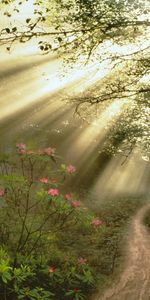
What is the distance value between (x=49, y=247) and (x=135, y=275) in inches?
87.7

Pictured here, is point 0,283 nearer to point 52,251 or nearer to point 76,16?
point 52,251

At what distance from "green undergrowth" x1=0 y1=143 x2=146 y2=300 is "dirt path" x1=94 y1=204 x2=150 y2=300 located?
0.81 feet

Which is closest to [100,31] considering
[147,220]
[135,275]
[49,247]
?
[49,247]

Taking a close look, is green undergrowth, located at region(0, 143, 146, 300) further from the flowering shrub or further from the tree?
the tree

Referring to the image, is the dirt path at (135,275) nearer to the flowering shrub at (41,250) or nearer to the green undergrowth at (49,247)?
the green undergrowth at (49,247)

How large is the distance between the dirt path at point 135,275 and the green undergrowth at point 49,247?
25 centimetres

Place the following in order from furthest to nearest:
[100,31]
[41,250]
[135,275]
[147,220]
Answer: [147,220] < [135,275] < [100,31] < [41,250]

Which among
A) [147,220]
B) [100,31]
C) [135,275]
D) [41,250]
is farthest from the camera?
[147,220]

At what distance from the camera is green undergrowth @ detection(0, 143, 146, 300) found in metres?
6.82

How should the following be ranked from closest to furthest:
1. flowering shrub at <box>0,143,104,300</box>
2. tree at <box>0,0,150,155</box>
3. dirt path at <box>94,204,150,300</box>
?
1. flowering shrub at <box>0,143,104,300</box>
2. dirt path at <box>94,204,150,300</box>
3. tree at <box>0,0,150,155</box>

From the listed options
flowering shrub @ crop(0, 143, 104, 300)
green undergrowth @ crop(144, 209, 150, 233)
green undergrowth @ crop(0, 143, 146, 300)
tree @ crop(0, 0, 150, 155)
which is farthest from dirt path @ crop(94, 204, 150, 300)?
tree @ crop(0, 0, 150, 155)

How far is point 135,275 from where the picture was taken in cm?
977

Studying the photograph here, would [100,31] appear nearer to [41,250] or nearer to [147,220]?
[41,250]

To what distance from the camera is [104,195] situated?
20047mm
